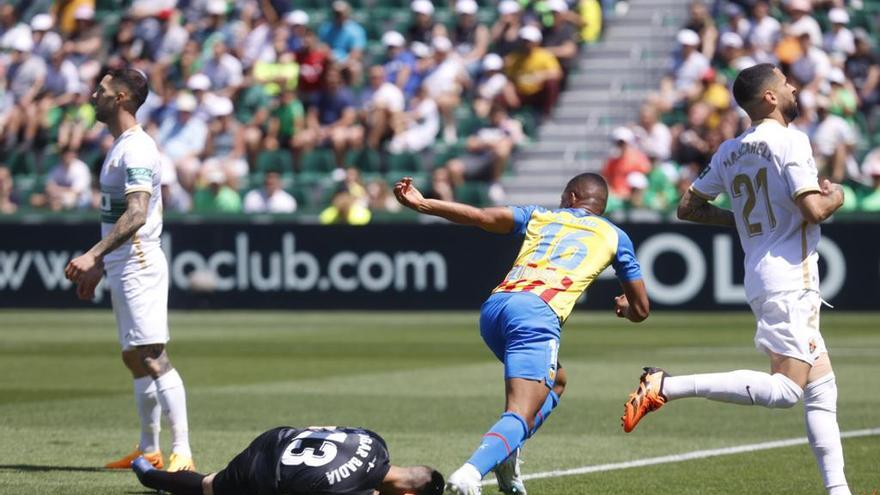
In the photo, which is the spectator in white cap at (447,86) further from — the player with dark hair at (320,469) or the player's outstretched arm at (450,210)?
the player with dark hair at (320,469)

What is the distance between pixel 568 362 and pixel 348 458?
362 inches

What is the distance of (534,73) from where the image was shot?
25.4m

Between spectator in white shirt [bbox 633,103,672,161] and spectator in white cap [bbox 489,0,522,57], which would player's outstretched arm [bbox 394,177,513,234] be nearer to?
spectator in white shirt [bbox 633,103,672,161]

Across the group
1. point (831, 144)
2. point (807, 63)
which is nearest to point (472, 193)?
point (807, 63)

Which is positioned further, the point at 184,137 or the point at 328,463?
the point at 184,137

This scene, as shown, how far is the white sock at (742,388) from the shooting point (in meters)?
7.30

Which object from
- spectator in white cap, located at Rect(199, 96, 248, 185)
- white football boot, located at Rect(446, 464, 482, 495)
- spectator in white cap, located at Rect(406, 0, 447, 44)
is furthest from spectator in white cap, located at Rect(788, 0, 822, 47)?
white football boot, located at Rect(446, 464, 482, 495)

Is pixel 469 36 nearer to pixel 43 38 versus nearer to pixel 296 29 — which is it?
pixel 296 29

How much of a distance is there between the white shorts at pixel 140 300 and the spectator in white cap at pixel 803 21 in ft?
51.6

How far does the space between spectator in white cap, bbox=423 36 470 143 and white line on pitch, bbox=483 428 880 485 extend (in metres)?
14.8

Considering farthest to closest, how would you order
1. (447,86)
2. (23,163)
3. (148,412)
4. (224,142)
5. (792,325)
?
(23,163), (224,142), (447,86), (148,412), (792,325)

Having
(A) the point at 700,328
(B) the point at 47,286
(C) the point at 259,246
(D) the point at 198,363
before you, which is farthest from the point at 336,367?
(B) the point at 47,286

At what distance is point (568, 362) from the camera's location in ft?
53.7

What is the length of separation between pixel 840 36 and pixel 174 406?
16.8m
